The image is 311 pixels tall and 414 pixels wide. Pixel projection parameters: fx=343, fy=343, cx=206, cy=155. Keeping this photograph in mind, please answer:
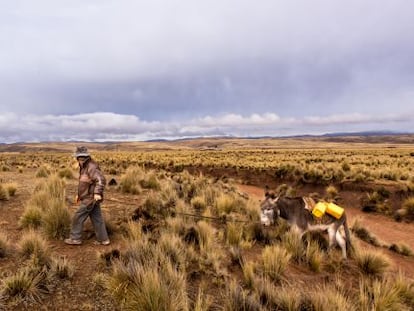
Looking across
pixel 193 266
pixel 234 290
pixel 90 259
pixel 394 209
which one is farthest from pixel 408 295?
pixel 394 209

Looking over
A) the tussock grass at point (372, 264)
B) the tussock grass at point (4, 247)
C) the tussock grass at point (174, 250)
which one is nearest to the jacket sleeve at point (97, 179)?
the tussock grass at point (174, 250)

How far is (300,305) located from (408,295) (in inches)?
85.6

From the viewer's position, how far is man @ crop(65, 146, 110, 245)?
22.1 ft

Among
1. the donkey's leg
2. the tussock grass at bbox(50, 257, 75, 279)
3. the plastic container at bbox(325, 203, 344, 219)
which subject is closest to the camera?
the tussock grass at bbox(50, 257, 75, 279)

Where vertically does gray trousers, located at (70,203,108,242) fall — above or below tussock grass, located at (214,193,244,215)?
above

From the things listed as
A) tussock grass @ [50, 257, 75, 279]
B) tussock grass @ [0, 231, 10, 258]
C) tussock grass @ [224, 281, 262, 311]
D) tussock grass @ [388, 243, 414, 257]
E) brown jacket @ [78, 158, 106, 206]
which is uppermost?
brown jacket @ [78, 158, 106, 206]

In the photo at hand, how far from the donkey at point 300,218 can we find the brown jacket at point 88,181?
389cm

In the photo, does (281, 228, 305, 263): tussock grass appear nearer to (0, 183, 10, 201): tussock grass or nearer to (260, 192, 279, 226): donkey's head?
(260, 192, 279, 226): donkey's head

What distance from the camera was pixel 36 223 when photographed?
25.1 feet

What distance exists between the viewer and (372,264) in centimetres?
704

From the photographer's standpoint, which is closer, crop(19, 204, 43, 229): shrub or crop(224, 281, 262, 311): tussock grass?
crop(224, 281, 262, 311): tussock grass

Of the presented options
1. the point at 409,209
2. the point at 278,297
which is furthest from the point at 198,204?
the point at 409,209

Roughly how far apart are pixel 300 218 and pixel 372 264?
1738 millimetres

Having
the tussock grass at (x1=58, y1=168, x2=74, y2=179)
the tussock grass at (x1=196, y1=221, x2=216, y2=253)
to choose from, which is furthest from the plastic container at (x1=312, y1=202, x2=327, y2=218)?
the tussock grass at (x1=58, y1=168, x2=74, y2=179)
